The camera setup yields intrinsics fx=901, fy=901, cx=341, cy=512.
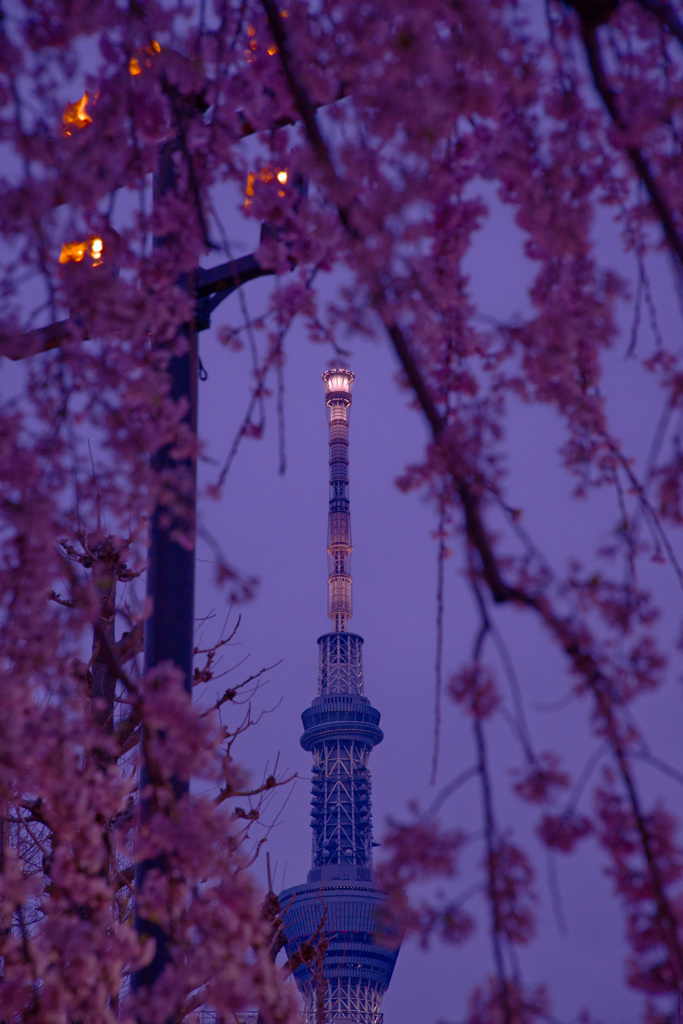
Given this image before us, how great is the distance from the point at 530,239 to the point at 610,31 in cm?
81

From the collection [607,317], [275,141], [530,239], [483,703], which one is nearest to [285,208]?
[275,141]

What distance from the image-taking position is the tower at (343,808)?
177ft

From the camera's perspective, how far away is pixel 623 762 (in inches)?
72.0

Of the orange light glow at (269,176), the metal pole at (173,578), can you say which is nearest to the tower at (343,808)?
the metal pole at (173,578)

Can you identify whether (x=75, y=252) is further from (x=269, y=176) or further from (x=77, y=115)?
(x=77, y=115)

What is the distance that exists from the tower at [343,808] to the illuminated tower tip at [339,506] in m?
0.07

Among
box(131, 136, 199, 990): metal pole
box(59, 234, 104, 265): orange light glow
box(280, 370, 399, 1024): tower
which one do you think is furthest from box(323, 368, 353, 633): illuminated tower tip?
box(59, 234, 104, 265): orange light glow

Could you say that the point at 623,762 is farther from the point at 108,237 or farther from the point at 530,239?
the point at 108,237

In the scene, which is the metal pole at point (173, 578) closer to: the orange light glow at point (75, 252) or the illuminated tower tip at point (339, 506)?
the orange light glow at point (75, 252)

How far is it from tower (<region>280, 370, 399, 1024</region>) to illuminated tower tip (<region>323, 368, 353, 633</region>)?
0.24 feet

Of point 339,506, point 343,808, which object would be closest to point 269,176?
point 343,808

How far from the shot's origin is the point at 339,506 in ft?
216

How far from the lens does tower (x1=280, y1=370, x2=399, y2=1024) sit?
53969 mm

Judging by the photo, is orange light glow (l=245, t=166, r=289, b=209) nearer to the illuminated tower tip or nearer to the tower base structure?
the tower base structure
